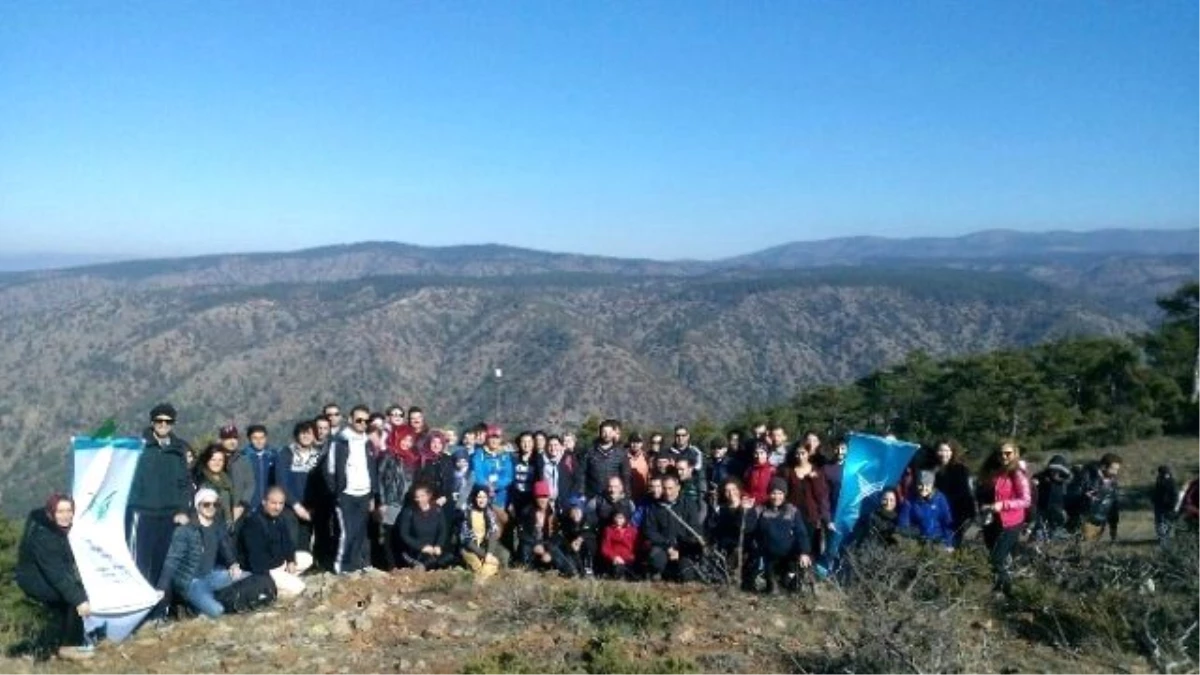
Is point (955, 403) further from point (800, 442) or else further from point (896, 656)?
point (896, 656)

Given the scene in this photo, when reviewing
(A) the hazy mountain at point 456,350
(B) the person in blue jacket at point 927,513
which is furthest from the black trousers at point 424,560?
(A) the hazy mountain at point 456,350

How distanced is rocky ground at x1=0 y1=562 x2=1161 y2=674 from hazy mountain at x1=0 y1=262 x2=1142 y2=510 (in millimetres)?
102252

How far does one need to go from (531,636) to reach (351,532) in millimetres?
2545

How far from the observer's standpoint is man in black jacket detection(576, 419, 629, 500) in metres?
9.69

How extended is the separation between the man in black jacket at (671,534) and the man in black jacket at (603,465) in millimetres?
768

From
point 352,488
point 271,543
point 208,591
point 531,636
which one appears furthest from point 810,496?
point 208,591

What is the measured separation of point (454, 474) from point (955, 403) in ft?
108

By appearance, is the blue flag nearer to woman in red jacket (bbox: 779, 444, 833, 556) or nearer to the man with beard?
woman in red jacket (bbox: 779, 444, 833, 556)

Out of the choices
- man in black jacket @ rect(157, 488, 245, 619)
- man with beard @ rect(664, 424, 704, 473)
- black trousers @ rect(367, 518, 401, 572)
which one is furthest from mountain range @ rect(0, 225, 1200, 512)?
man in black jacket @ rect(157, 488, 245, 619)

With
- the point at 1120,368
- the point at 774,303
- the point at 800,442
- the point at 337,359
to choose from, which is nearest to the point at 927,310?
the point at 774,303

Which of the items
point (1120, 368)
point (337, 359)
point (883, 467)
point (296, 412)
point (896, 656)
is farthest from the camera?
point (337, 359)

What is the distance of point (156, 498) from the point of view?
7719 millimetres

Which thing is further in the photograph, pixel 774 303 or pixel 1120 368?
pixel 774 303

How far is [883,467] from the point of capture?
8984mm
